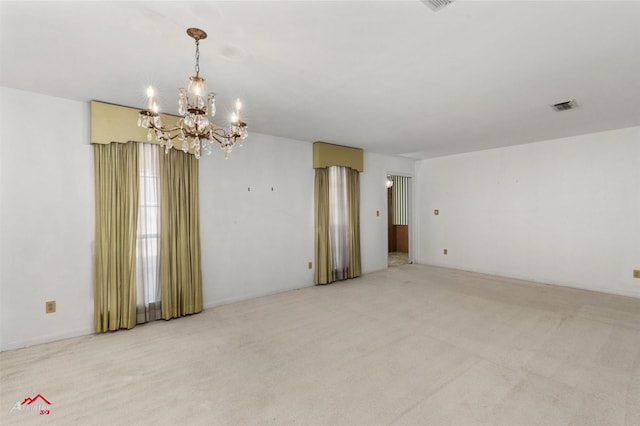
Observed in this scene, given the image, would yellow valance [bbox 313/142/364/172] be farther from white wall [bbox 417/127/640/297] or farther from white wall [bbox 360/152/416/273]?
white wall [bbox 417/127/640/297]

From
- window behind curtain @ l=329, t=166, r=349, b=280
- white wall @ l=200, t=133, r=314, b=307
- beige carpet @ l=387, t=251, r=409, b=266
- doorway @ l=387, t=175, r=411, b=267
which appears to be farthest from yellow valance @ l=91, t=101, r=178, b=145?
doorway @ l=387, t=175, r=411, b=267

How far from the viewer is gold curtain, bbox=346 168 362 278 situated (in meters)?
5.71

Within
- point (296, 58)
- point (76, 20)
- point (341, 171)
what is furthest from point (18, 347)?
point (341, 171)

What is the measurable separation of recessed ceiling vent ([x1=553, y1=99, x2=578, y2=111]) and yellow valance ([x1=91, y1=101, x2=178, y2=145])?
15.6 ft

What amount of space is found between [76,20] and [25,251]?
7.81 ft

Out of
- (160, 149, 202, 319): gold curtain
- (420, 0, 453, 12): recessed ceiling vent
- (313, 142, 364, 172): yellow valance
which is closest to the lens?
(420, 0, 453, 12): recessed ceiling vent

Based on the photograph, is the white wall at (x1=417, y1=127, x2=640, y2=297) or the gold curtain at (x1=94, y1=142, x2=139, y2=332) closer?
the gold curtain at (x1=94, y1=142, x2=139, y2=332)

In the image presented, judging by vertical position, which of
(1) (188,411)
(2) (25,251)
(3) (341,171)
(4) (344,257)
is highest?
(3) (341,171)

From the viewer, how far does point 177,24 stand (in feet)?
6.15

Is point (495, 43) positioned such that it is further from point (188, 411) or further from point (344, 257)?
point (344, 257)

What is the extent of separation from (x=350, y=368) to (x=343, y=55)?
2.52m

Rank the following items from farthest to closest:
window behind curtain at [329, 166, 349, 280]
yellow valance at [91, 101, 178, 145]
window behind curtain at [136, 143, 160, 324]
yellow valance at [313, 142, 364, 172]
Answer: window behind curtain at [329, 166, 349, 280] → yellow valance at [313, 142, 364, 172] → window behind curtain at [136, 143, 160, 324] → yellow valance at [91, 101, 178, 145]

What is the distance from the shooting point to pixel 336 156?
536 cm

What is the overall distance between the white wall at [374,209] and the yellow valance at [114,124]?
3.97 meters
